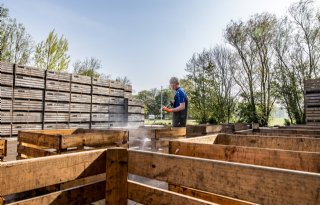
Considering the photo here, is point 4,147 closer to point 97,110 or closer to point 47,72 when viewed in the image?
point 47,72

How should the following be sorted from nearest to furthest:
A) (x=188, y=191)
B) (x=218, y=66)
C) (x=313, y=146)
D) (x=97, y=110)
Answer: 1. (x=188, y=191)
2. (x=313, y=146)
3. (x=97, y=110)
4. (x=218, y=66)

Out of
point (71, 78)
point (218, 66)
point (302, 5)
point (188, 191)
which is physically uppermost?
point (302, 5)

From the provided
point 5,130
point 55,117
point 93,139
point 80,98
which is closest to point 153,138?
point 93,139

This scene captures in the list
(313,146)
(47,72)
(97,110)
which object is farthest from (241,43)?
(313,146)

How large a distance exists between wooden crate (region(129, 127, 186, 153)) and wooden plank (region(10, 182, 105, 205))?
3.25m

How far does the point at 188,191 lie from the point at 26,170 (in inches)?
70.3

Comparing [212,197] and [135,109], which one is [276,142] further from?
[135,109]

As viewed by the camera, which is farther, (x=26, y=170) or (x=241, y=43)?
(x=241, y=43)

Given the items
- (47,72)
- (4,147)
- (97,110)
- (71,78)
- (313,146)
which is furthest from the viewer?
(97,110)

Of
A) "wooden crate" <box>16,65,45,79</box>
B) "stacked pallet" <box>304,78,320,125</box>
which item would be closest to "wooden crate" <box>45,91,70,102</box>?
"wooden crate" <box>16,65,45,79</box>

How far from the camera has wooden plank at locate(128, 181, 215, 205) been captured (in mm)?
1709

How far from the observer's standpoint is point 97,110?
49.5 ft

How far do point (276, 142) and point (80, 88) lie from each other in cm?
1256

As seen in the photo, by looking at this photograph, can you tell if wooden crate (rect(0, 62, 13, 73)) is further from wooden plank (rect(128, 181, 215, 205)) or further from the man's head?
wooden plank (rect(128, 181, 215, 205))
